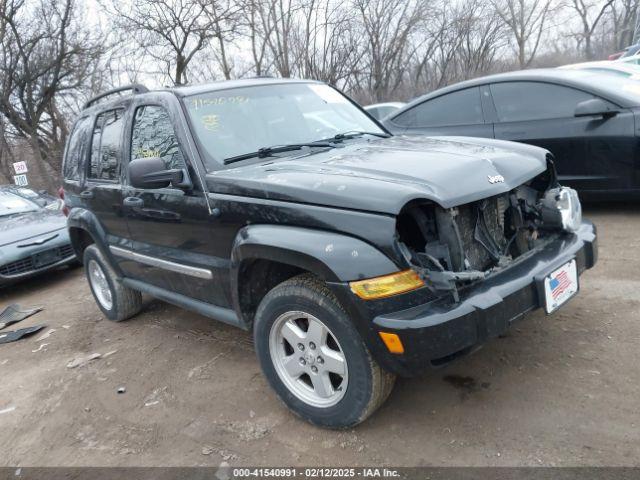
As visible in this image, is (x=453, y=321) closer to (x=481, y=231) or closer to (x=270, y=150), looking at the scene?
(x=481, y=231)

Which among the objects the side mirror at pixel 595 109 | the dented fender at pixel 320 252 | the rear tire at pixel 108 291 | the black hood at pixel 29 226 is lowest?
the rear tire at pixel 108 291

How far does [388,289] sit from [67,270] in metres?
6.65

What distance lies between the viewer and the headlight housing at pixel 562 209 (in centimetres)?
288

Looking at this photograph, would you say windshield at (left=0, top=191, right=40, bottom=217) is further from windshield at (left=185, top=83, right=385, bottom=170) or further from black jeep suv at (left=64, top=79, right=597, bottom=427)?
windshield at (left=185, top=83, right=385, bottom=170)

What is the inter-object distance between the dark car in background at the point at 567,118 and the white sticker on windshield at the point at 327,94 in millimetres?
2179

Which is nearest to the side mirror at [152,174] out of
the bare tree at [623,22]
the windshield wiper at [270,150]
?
the windshield wiper at [270,150]

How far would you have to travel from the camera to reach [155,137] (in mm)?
3568

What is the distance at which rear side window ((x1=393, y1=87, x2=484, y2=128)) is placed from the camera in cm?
579

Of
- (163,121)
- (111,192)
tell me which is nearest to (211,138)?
(163,121)

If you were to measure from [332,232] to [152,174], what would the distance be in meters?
1.26

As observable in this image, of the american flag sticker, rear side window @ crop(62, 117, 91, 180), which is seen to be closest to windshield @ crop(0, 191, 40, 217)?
rear side window @ crop(62, 117, 91, 180)

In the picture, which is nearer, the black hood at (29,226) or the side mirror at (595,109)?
the side mirror at (595,109)

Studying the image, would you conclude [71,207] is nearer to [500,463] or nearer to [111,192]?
[111,192]

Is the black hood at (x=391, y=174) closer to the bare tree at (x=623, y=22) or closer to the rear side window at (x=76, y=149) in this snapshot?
the rear side window at (x=76, y=149)
